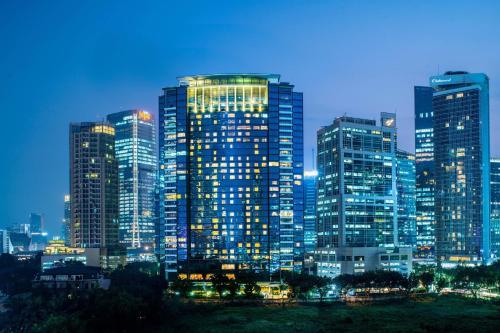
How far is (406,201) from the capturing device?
171750 mm

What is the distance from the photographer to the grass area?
2692 inches

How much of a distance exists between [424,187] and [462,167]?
1216 inches

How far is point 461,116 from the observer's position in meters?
157

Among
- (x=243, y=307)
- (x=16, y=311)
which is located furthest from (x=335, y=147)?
(x=16, y=311)

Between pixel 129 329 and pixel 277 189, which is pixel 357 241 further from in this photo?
pixel 129 329

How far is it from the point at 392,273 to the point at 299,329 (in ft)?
121

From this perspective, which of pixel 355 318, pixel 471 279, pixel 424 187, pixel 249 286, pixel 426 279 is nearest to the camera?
pixel 355 318

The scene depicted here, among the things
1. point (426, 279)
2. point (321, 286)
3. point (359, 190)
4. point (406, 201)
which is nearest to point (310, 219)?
point (406, 201)

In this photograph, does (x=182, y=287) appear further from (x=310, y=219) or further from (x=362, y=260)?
(x=310, y=219)

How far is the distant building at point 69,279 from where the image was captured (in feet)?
322

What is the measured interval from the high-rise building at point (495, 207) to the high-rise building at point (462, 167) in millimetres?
12078

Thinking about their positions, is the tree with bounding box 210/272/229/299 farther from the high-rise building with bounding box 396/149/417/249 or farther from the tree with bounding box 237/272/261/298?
the high-rise building with bounding box 396/149/417/249

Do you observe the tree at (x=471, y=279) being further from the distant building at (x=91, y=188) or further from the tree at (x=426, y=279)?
the distant building at (x=91, y=188)

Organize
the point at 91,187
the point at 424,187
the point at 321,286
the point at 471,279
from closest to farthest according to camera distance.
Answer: the point at 321,286 < the point at 471,279 < the point at 91,187 < the point at 424,187
